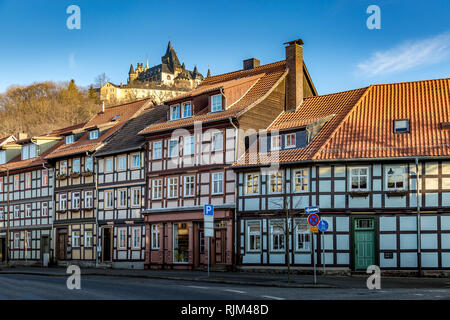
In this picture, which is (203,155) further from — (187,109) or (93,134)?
(93,134)

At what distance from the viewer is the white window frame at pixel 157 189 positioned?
138ft

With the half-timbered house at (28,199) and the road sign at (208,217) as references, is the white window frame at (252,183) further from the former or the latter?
the half-timbered house at (28,199)

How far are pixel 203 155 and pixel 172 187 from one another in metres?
3.07

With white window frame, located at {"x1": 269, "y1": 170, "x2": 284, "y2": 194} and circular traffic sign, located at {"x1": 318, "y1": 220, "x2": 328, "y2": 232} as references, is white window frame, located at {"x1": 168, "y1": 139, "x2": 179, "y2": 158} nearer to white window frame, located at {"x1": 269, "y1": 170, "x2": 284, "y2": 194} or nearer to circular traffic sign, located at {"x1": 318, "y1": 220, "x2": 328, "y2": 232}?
white window frame, located at {"x1": 269, "y1": 170, "x2": 284, "y2": 194}

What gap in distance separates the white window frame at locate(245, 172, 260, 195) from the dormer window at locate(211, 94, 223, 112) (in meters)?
5.09

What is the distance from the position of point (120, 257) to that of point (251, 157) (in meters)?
12.7

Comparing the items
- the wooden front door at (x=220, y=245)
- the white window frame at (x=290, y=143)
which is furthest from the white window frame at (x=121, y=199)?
the white window frame at (x=290, y=143)

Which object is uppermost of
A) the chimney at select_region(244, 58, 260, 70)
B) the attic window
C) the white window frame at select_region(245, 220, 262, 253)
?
the chimney at select_region(244, 58, 260, 70)

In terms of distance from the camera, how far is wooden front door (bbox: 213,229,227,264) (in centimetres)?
3850

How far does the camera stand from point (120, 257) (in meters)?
44.9

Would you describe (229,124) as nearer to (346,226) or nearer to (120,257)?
(346,226)

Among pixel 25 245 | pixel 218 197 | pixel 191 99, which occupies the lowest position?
pixel 25 245

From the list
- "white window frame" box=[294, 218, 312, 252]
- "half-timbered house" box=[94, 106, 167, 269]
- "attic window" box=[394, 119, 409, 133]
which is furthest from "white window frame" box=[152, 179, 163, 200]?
"attic window" box=[394, 119, 409, 133]
